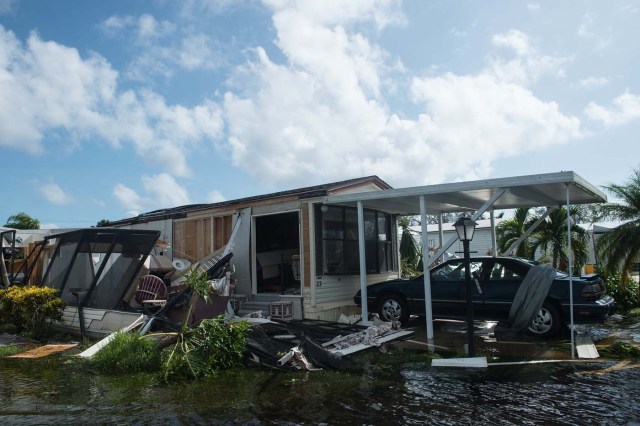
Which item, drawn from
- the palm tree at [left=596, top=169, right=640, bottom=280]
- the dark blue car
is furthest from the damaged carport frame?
the palm tree at [left=596, top=169, right=640, bottom=280]

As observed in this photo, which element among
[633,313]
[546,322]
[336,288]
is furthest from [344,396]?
[633,313]

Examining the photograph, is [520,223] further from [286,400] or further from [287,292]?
[286,400]

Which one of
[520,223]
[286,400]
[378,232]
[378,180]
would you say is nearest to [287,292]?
[378,232]

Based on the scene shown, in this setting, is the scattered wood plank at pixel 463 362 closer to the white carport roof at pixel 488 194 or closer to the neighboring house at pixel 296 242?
the white carport roof at pixel 488 194

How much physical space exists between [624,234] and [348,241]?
24.3 feet

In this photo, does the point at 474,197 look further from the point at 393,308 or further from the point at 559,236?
the point at 559,236

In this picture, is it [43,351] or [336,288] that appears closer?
[43,351]

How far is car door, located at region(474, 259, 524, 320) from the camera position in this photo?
29.3 ft

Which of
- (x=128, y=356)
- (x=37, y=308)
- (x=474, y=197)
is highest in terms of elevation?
(x=474, y=197)

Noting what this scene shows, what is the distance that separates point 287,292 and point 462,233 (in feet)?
17.7

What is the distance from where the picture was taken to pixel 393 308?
404 inches

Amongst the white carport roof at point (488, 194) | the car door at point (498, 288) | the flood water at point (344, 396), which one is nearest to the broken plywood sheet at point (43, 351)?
the flood water at point (344, 396)

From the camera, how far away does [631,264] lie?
41.5ft

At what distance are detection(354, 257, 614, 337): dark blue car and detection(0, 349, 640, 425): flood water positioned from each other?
1.72 m
